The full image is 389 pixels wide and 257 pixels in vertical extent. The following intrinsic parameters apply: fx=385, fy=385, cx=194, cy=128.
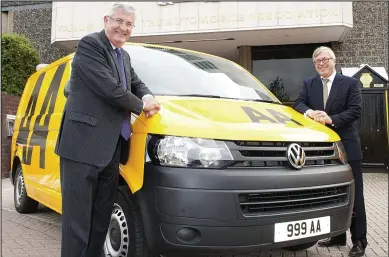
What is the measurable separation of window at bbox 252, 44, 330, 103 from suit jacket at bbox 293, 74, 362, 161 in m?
9.24

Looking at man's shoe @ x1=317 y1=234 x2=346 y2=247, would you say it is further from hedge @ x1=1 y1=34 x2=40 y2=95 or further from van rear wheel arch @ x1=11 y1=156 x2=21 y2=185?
hedge @ x1=1 y1=34 x2=40 y2=95

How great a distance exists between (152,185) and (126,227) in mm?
487

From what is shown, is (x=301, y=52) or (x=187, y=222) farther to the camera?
(x=301, y=52)

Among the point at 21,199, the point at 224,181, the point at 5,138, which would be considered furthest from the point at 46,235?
the point at 5,138

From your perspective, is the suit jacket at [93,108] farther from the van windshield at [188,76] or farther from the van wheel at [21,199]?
the van wheel at [21,199]

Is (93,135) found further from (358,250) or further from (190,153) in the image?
(358,250)

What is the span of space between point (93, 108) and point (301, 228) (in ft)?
5.07

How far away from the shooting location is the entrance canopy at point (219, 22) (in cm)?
1134

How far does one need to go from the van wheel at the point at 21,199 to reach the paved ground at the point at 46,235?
0.10 meters

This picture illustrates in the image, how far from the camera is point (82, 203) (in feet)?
7.87

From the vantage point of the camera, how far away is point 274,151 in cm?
250

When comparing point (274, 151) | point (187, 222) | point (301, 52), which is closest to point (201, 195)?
point (187, 222)

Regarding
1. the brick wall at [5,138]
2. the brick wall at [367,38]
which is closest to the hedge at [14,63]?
the brick wall at [5,138]

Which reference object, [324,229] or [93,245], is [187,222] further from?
[324,229]
